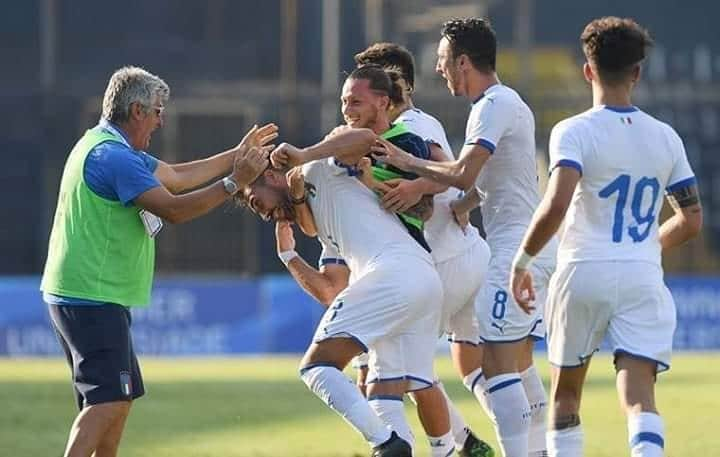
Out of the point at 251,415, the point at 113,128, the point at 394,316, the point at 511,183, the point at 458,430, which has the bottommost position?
the point at 251,415

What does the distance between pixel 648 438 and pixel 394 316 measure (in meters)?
1.48

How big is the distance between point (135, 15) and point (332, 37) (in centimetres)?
313

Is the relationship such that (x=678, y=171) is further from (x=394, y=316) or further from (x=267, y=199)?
(x=267, y=199)

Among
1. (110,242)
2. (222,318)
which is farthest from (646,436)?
(222,318)

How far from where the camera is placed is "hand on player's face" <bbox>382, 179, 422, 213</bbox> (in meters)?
8.74

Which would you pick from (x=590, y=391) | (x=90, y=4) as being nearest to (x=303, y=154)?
(x=590, y=391)

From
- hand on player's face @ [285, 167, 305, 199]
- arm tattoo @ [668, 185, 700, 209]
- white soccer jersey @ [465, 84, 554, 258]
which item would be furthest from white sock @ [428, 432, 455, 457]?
arm tattoo @ [668, 185, 700, 209]

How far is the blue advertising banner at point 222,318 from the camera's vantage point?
79.5 feet

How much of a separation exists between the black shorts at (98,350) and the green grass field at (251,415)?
2.70 m

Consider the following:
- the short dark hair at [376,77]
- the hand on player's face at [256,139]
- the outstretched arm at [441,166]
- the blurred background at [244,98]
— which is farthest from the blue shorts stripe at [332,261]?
the blurred background at [244,98]

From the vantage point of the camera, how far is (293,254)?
976 centimetres

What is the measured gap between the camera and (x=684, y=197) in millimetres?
8000

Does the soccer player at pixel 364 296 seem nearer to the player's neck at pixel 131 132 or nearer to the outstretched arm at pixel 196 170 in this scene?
the outstretched arm at pixel 196 170

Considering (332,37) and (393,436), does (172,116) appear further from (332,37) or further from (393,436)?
(393,436)
